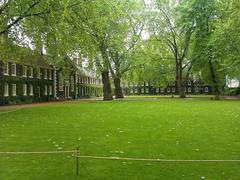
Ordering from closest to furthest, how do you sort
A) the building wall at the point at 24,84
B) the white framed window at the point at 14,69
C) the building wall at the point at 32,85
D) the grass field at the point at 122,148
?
the grass field at the point at 122,148 < the building wall at the point at 24,84 < the building wall at the point at 32,85 < the white framed window at the point at 14,69

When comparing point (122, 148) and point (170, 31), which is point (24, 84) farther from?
point (122, 148)

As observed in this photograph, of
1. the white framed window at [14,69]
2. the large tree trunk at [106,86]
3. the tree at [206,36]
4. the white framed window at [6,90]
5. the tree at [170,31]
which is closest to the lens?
the white framed window at [6,90]

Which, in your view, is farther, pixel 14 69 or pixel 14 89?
pixel 14 69

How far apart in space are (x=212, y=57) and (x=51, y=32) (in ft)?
127

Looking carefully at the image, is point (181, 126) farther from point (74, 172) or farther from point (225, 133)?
point (74, 172)

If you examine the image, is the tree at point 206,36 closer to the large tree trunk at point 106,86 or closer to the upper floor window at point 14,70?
the large tree trunk at point 106,86

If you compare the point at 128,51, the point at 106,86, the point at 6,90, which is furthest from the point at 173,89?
the point at 6,90

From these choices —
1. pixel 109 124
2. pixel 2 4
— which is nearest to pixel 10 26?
pixel 2 4

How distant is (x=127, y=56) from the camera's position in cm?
6425

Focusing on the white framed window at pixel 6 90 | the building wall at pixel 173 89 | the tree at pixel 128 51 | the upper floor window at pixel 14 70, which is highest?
the tree at pixel 128 51

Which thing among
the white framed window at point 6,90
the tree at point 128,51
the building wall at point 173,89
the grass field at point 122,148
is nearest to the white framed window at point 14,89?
the white framed window at point 6,90

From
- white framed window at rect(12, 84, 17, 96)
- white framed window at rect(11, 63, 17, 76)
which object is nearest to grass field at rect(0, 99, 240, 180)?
white framed window at rect(12, 84, 17, 96)

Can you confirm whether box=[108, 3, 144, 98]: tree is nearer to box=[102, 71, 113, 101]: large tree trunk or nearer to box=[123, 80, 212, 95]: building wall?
box=[102, 71, 113, 101]: large tree trunk

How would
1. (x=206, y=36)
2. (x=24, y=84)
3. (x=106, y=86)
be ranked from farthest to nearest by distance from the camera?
1. (x=106, y=86)
2. (x=206, y=36)
3. (x=24, y=84)
